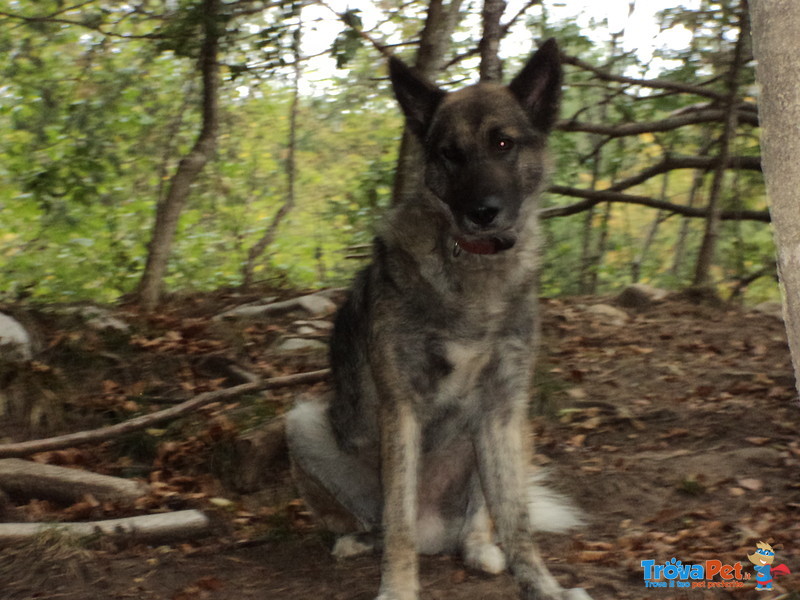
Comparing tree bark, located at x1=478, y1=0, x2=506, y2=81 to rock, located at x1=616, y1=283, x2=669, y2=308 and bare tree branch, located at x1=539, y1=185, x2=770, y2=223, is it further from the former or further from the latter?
rock, located at x1=616, y1=283, x2=669, y2=308

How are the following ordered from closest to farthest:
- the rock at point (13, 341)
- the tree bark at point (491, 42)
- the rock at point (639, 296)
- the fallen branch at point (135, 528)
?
the fallen branch at point (135, 528) < the tree bark at point (491, 42) < the rock at point (13, 341) < the rock at point (639, 296)

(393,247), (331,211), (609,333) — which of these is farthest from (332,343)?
(331,211)

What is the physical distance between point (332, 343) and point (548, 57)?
186 centimetres

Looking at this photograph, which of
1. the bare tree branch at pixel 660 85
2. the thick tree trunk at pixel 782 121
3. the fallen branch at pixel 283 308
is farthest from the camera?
the bare tree branch at pixel 660 85

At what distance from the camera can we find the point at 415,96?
3943 millimetres

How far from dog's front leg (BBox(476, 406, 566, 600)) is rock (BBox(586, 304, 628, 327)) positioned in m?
4.54

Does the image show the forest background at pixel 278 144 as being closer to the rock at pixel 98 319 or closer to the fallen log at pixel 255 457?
the rock at pixel 98 319

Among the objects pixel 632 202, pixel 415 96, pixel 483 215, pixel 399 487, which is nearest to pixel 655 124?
pixel 632 202

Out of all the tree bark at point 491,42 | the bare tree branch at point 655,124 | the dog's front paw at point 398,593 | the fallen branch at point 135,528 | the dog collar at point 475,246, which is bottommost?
the dog's front paw at point 398,593

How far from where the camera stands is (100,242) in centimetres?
1083

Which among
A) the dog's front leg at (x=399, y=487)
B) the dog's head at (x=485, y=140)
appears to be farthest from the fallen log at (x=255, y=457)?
the dog's head at (x=485, y=140)

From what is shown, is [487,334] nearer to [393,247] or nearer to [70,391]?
[393,247]

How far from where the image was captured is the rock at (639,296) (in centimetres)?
883

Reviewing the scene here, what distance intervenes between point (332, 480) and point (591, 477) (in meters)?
1.77
